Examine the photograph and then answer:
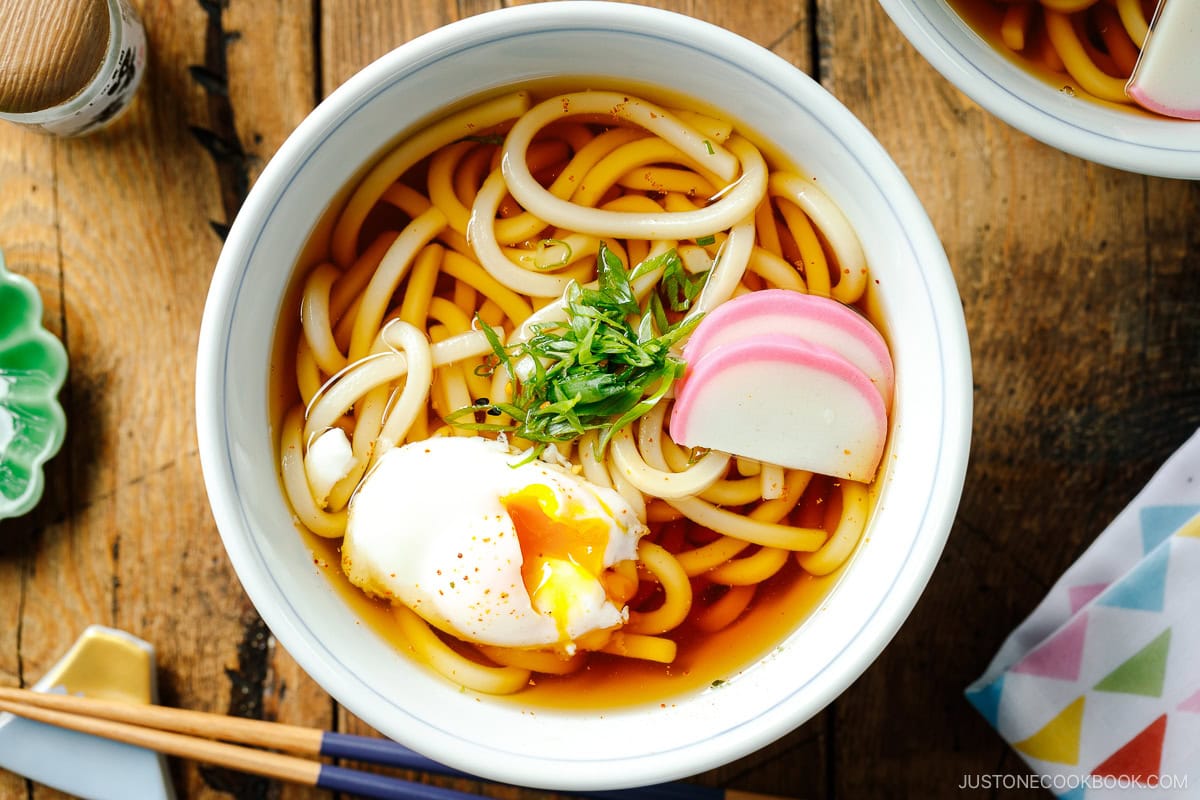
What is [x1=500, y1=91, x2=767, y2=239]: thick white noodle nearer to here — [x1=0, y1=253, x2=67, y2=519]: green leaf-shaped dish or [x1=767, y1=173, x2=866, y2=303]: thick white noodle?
[x1=767, y1=173, x2=866, y2=303]: thick white noodle

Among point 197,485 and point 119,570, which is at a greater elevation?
point 197,485

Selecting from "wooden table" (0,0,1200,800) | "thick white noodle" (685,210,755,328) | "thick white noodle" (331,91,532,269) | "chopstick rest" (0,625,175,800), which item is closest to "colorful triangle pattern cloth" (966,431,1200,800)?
"wooden table" (0,0,1200,800)

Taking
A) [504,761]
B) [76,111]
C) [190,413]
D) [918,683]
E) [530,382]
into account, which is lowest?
[918,683]

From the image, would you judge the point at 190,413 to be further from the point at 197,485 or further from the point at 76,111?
the point at 76,111

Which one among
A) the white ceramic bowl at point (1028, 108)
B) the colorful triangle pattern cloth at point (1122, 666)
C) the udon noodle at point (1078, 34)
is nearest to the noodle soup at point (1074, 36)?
the udon noodle at point (1078, 34)

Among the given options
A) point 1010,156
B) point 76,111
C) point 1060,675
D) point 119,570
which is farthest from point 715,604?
point 76,111

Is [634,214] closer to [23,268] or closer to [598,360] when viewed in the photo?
[598,360]

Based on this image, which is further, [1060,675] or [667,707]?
[1060,675]

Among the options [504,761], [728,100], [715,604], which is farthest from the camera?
[715,604]
